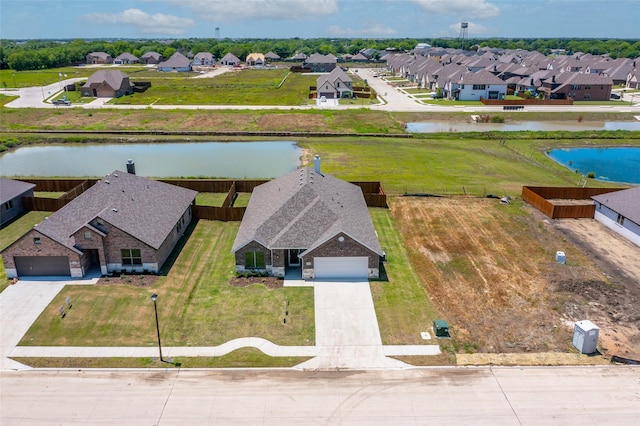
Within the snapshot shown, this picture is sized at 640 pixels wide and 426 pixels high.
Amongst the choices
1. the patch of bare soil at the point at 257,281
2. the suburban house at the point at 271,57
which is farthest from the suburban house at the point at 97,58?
the patch of bare soil at the point at 257,281

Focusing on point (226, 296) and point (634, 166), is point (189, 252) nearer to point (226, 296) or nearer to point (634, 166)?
point (226, 296)

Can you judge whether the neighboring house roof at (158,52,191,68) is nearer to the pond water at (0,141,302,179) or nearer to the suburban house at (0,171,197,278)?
the pond water at (0,141,302,179)

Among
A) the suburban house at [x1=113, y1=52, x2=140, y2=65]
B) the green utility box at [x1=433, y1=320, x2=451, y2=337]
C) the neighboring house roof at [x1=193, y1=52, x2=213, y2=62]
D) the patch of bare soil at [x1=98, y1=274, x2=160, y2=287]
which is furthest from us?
the suburban house at [x1=113, y1=52, x2=140, y2=65]

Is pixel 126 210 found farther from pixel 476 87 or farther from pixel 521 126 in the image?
pixel 476 87

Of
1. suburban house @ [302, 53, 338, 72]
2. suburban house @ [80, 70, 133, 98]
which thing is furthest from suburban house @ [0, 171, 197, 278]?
suburban house @ [302, 53, 338, 72]

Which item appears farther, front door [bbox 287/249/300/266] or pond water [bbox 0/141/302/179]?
pond water [bbox 0/141/302/179]

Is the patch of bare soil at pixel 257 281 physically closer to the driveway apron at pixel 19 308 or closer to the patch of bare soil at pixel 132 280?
the patch of bare soil at pixel 132 280

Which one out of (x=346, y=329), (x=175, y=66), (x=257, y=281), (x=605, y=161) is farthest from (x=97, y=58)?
(x=346, y=329)
